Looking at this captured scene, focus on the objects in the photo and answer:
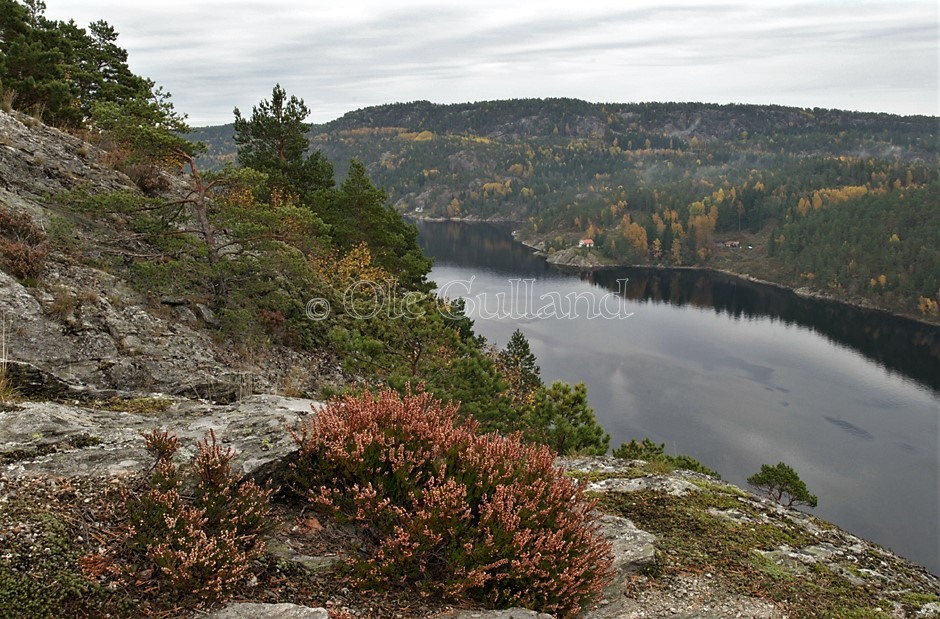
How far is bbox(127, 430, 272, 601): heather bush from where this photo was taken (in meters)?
4.40

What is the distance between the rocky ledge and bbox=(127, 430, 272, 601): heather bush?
0.98 feet

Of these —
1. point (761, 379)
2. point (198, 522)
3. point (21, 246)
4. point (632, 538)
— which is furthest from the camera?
point (761, 379)

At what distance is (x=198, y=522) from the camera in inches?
182

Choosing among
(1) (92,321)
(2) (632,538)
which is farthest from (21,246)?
(2) (632,538)

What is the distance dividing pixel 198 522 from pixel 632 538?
5.09m

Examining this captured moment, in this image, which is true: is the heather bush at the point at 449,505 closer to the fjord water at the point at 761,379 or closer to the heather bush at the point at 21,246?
the heather bush at the point at 21,246

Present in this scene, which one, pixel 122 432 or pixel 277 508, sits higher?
pixel 122 432

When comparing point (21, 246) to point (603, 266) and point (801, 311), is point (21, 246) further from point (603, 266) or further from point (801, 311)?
point (603, 266)

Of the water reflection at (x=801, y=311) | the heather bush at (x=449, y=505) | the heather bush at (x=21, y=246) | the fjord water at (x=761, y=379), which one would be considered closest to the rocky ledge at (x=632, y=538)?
the heather bush at (x=449, y=505)

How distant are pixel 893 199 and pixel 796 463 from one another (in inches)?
6114

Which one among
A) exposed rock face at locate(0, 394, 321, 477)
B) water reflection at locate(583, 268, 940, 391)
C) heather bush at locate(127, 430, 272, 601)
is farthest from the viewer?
water reflection at locate(583, 268, 940, 391)

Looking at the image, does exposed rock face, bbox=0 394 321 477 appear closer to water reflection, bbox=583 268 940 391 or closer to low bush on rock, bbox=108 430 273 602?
low bush on rock, bbox=108 430 273 602

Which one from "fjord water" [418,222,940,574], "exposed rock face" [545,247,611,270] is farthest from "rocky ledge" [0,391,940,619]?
"exposed rock face" [545,247,611,270]

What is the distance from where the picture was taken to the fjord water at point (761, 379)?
52938 millimetres
